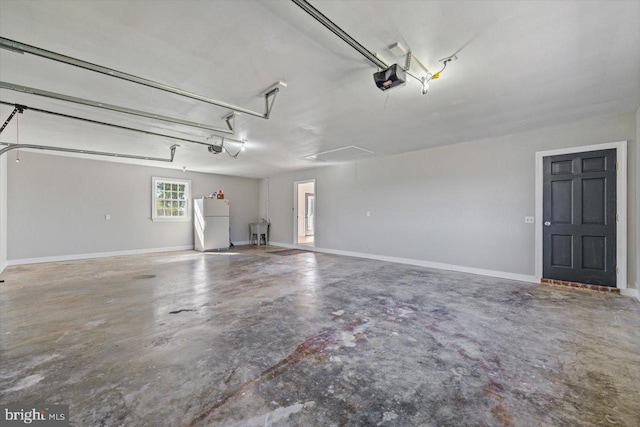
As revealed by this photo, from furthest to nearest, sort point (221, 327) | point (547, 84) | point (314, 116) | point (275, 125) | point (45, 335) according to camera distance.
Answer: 1. point (275, 125)
2. point (314, 116)
3. point (547, 84)
4. point (221, 327)
5. point (45, 335)

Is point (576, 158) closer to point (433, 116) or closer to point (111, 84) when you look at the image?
point (433, 116)

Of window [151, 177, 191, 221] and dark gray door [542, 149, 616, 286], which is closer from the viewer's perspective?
dark gray door [542, 149, 616, 286]

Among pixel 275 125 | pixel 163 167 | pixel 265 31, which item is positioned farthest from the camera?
pixel 163 167

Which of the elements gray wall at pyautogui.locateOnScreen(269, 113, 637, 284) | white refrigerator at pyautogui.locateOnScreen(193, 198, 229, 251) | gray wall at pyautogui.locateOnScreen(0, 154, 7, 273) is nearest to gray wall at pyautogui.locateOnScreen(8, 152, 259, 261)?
gray wall at pyautogui.locateOnScreen(0, 154, 7, 273)

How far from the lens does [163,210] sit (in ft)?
25.2

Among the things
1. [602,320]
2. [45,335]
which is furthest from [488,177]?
[45,335]

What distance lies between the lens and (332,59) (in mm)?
2250

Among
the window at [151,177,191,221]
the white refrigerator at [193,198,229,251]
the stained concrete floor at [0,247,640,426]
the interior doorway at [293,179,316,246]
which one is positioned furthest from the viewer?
the interior doorway at [293,179,316,246]

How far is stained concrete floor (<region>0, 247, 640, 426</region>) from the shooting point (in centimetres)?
150

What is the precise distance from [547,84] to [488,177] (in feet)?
7.29

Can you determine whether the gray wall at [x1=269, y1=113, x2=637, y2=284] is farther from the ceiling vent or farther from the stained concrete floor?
the stained concrete floor

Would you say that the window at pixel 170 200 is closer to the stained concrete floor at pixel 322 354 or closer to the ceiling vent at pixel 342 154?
the stained concrete floor at pixel 322 354

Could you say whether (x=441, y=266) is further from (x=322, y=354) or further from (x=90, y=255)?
(x=90, y=255)

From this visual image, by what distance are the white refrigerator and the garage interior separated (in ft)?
5.40
